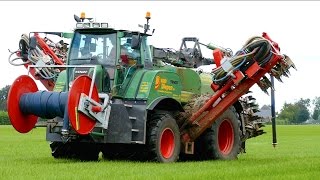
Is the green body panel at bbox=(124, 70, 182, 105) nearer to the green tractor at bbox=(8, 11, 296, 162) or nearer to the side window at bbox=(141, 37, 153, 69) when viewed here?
the green tractor at bbox=(8, 11, 296, 162)

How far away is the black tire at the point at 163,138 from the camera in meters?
16.7

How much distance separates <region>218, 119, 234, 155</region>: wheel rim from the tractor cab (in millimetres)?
3243

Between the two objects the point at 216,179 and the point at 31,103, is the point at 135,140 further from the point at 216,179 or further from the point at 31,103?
the point at 216,179

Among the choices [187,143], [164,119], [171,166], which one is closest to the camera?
[171,166]

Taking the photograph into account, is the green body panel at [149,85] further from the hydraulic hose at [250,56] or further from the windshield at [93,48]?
the hydraulic hose at [250,56]

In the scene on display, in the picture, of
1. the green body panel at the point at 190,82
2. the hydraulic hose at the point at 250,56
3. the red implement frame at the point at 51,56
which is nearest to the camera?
the hydraulic hose at the point at 250,56

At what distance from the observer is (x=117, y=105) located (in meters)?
16.6

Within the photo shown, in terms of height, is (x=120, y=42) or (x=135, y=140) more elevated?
(x=120, y=42)

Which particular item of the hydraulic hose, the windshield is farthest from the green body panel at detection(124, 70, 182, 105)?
the hydraulic hose

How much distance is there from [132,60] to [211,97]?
2446 millimetres

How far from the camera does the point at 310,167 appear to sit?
Answer: 49.1 feet

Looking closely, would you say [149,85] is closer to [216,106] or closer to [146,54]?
[146,54]

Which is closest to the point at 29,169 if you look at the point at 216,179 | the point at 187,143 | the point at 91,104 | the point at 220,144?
the point at 91,104

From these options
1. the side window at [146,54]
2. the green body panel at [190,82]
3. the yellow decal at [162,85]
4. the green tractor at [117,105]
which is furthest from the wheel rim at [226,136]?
the side window at [146,54]
